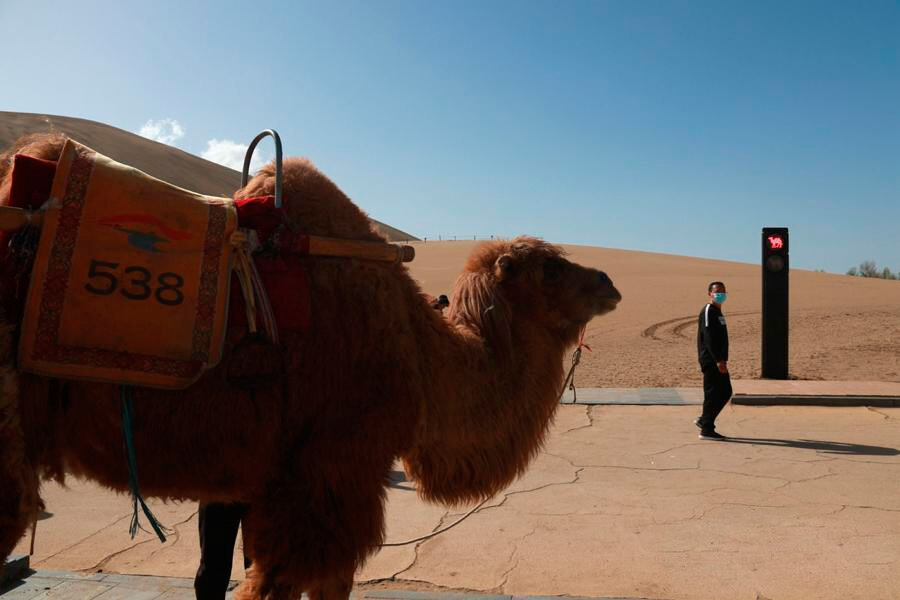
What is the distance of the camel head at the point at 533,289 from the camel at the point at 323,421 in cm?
4

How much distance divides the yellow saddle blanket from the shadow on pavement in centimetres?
696

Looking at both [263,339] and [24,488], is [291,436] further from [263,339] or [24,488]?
[24,488]

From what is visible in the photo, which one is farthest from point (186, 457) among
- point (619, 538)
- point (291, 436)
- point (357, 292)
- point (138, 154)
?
point (138, 154)

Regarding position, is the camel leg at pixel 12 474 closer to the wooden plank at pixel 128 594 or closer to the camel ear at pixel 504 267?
the camel ear at pixel 504 267

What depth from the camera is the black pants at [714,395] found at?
7918 millimetres

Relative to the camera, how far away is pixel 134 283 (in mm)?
2104

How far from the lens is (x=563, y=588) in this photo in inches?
162

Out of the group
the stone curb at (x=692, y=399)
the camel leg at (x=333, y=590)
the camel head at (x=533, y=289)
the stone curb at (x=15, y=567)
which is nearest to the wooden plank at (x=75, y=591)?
the stone curb at (x=15, y=567)

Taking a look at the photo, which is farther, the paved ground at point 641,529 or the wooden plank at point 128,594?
the paved ground at point 641,529

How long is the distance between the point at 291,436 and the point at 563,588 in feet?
8.20

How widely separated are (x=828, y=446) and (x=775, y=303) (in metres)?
5.31

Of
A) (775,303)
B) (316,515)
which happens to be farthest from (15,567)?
(775,303)

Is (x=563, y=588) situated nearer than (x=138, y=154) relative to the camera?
Yes

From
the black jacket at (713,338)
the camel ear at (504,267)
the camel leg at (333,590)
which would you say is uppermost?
the camel ear at (504,267)
